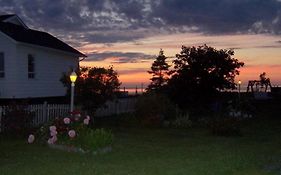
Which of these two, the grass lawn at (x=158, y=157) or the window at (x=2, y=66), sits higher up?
the window at (x=2, y=66)

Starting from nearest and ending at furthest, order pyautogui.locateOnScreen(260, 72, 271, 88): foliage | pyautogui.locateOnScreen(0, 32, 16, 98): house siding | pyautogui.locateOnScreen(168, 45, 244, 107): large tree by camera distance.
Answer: pyautogui.locateOnScreen(0, 32, 16, 98): house siding
pyautogui.locateOnScreen(168, 45, 244, 107): large tree
pyautogui.locateOnScreen(260, 72, 271, 88): foliage

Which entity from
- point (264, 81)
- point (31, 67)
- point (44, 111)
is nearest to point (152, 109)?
point (44, 111)

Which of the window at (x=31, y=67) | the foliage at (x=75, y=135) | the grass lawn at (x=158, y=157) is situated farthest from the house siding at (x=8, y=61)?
the foliage at (x=75, y=135)

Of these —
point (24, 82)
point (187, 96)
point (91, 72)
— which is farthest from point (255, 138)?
point (187, 96)

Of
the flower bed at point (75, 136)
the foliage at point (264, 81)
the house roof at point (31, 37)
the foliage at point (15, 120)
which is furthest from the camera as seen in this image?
the foliage at point (264, 81)

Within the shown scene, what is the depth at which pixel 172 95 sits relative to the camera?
39.8 metres

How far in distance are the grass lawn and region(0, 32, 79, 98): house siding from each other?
9383mm

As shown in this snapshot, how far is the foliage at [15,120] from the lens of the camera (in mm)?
22938

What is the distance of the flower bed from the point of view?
1650cm

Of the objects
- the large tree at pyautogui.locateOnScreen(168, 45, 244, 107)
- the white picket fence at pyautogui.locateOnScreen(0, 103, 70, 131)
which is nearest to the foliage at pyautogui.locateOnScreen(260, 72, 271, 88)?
the large tree at pyautogui.locateOnScreen(168, 45, 244, 107)

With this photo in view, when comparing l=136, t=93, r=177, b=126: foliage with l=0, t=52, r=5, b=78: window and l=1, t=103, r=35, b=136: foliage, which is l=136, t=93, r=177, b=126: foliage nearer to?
l=0, t=52, r=5, b=78: window

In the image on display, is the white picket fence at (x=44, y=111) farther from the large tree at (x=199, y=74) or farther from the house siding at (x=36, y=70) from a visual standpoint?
the large tree at (x=199, y=74)

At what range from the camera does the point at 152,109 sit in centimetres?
2934

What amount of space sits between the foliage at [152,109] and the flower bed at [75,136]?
9.83 meters
